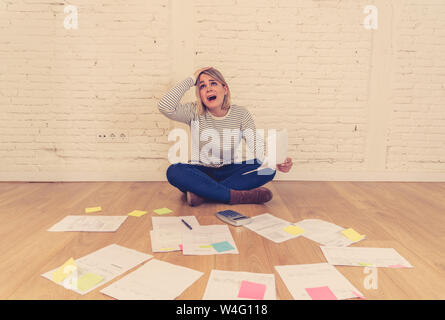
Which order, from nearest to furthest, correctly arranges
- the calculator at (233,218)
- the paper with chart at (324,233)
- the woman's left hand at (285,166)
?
1. the paper with chart at (324,233)
2. the calculator at (233,218)
3. the woman's left hand at (285,166)

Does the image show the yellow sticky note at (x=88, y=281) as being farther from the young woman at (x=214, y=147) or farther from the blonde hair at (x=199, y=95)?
the blonde hair at (x=199, y=95)

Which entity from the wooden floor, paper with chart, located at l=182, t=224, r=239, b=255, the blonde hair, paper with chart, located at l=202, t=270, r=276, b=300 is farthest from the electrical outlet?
paper with chart, located at l=202, t=270, r=276, b=300

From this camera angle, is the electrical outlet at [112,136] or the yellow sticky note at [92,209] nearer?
the yellow sticky note at [92,209]

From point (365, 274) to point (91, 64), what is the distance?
2.84 meters

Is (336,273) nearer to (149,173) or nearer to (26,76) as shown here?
(149,173)

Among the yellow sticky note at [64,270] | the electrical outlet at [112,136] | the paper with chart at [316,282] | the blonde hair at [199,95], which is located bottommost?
the paper with chart at [316,282]

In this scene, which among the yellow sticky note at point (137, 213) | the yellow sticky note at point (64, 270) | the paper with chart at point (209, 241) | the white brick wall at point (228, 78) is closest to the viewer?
the yellow sticky note at point (64, 270)

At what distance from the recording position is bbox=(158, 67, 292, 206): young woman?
2.50 m

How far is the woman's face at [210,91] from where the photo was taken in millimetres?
2604

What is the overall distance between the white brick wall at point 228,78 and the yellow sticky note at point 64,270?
6.01 ft

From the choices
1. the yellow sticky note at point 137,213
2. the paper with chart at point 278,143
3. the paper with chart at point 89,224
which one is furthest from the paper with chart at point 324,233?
the paper with chart at point 278,143

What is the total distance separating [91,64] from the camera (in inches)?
127
